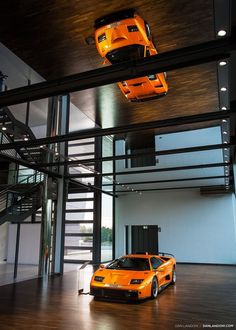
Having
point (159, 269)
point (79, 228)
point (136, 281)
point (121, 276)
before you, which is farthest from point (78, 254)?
point (136, 281)

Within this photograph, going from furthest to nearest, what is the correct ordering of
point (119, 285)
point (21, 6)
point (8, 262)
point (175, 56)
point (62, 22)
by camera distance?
point (8, 262) < point (119, 285) < point (62, 22) < point (21, 6) < point (175, 56)

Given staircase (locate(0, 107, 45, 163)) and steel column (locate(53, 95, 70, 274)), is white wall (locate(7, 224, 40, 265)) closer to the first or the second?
steel column (locate(53, 95, 70, 274))

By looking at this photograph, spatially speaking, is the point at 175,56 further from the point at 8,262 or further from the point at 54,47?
the point at 8,262

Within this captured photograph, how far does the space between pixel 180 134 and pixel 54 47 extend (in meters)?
10.6

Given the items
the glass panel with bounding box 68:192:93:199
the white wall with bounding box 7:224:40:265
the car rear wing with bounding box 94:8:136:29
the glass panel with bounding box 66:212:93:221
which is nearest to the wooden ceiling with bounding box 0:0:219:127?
the car rear wing with bounding box 94:8:136:29

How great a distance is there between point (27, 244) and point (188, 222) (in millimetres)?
8558

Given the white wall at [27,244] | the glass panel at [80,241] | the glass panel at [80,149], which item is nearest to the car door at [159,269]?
the glass panel at [80,241]

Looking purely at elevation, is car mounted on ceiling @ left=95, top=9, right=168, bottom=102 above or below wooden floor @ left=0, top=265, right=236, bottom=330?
above

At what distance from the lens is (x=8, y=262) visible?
584 inches

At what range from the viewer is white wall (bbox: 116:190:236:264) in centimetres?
1463

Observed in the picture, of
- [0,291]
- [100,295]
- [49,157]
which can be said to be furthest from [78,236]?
[100,295]

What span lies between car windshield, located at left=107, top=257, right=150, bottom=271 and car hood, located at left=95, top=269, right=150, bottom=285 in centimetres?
35

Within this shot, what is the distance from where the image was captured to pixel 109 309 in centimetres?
609

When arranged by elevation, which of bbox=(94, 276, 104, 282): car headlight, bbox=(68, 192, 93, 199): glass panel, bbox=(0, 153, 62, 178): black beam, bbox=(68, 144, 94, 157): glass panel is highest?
bbox=(68, 144, 94, 157): glass panel
